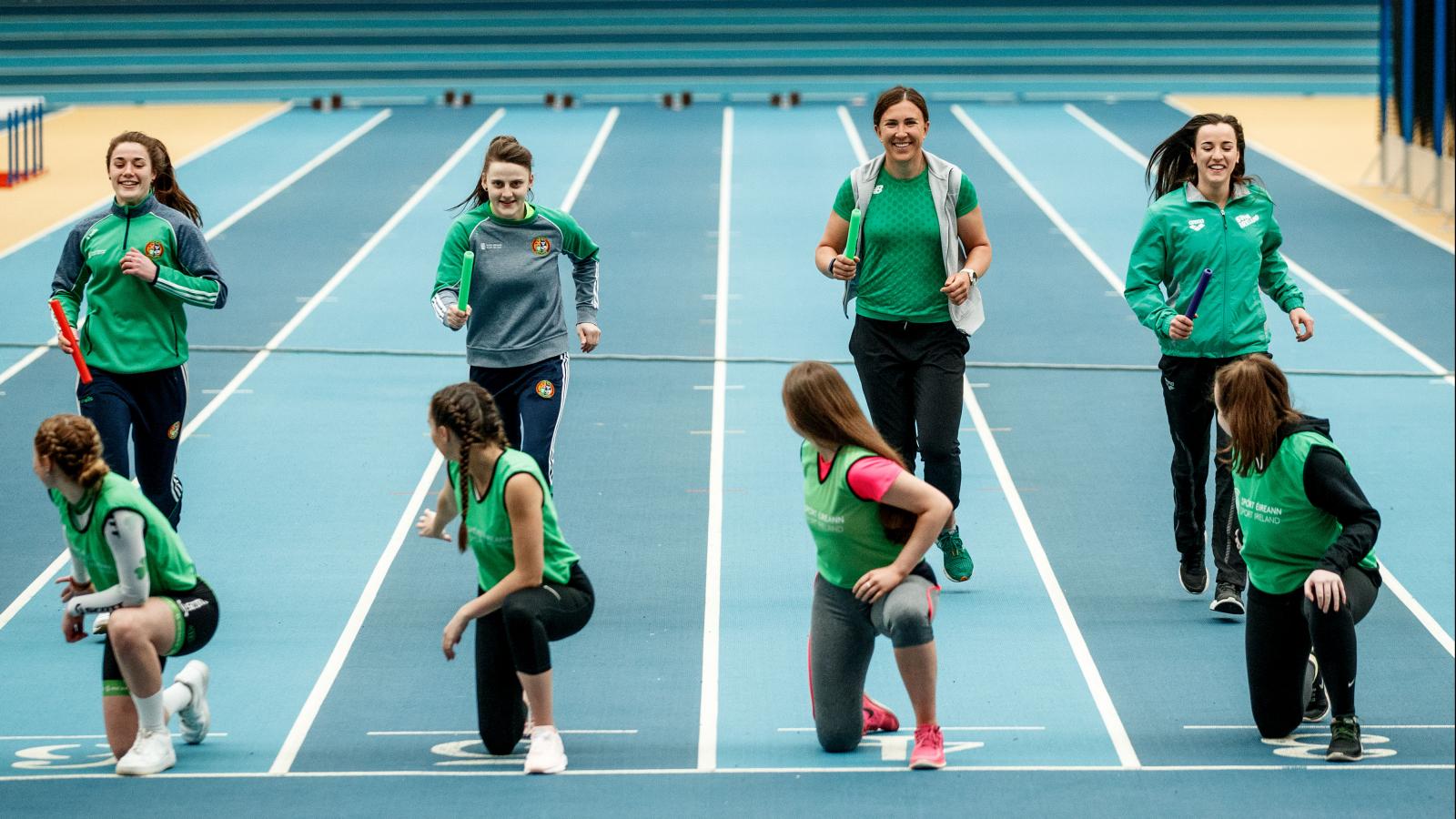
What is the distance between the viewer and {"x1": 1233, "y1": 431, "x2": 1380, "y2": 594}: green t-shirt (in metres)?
5.03

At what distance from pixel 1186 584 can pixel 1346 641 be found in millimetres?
1497

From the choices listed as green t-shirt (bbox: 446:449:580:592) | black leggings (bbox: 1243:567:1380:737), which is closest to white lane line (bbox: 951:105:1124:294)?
black leggings (bbox: 1243:567:1380:737)

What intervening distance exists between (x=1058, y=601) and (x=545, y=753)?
2272 mm

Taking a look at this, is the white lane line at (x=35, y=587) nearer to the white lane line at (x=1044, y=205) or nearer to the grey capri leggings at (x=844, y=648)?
the grey capri leggings at (x=844, y=648)

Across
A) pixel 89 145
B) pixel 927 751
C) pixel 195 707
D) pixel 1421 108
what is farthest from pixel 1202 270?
pixel 89 145

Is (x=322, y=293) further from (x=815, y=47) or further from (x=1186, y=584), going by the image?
(x=815, y=47)

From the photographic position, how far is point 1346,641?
4.94m

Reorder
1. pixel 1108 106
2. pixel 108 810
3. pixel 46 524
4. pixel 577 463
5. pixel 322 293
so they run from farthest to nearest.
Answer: pixel 1108 106, pixel 322 293, pixel 577 463, pixel 46 524, pixel 108 810

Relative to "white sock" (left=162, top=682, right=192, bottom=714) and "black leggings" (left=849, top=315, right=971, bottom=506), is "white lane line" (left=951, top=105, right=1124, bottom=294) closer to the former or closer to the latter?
"black leggings" (left=849, top=315, right=971, bottom=506)

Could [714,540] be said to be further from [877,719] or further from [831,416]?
[831,416]

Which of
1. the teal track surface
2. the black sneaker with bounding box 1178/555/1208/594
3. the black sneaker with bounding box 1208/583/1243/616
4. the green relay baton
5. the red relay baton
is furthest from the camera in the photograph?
the black sneaker with bounding box 1178/555/1208/594

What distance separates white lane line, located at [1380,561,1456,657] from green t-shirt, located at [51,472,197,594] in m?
3.89

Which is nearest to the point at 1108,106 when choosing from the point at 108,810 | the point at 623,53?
the point at 623,53

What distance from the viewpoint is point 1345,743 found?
16.3 ft
